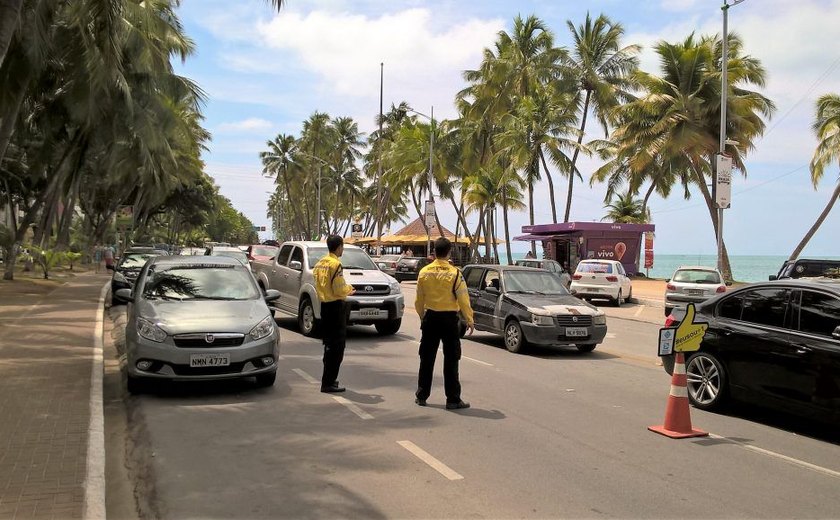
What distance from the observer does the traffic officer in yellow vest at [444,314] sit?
7.11m

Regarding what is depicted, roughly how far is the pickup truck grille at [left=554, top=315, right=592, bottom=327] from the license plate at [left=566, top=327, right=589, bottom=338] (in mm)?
52

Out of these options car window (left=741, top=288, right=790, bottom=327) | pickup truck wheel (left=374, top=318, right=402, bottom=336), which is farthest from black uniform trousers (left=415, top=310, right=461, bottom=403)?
pickup truck wheel (left=374, top=318, right=402, bottom=336)

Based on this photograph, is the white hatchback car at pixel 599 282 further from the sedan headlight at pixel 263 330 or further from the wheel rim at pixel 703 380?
the sedan headlight at pixel 263 330

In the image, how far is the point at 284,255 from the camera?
47.7 feet

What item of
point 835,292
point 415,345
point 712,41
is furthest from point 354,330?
point 712,41

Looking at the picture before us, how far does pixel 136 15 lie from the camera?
59.2 feet

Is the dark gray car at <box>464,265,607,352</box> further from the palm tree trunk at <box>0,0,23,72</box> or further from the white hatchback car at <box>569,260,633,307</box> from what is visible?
the white hatchback car at <box>569,260,633,307</box>

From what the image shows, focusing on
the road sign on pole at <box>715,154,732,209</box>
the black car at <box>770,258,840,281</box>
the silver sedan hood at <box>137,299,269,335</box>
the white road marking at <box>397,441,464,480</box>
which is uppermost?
the road sign on pole at <box>715,154,732,209</box>

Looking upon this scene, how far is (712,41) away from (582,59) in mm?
7482

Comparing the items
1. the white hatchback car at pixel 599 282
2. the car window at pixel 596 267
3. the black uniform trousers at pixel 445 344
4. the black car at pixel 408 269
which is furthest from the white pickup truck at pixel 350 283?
the black car at pixel 408 269

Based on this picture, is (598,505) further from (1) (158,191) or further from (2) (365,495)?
(1) (158,191)

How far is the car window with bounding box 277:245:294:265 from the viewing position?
563 inches

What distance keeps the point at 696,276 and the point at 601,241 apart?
1594 centimetres

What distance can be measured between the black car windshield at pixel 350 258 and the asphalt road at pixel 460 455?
469 cm
